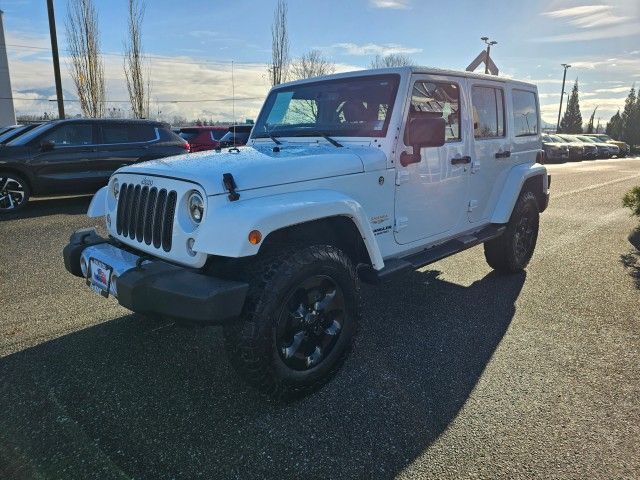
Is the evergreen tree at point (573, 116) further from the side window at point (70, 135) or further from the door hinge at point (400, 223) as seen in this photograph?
the door hinge at point (400, 223)

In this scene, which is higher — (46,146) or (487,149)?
(46,146)

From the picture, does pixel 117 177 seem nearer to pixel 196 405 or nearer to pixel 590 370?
pixel 196 405

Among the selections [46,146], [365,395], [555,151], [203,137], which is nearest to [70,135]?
[46,146]

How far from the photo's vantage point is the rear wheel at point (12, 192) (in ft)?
27.6

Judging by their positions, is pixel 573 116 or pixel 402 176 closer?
pixel 402 176

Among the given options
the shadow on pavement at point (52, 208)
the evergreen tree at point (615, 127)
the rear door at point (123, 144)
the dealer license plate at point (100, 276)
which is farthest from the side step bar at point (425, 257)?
the evergreen tree at point (615, 127)

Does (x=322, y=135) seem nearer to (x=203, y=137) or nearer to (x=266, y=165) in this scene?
(x=266, y=165)

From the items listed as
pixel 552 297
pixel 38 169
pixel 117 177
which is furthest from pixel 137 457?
pixel 38 169

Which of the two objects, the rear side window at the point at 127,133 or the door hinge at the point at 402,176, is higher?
the rear side window at the point at 127,133

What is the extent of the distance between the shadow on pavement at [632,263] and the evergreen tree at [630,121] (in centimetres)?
6405

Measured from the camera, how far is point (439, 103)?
13.1ft

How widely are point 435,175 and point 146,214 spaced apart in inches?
89.2

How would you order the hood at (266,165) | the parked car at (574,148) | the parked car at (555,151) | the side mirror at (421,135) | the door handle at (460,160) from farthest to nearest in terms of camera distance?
the parked car at (574,148)
the parked car at (555,151)
the door handle at (460,160)
the side mirror at (421,135)
the hood at (266,165)

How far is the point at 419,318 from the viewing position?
13.4 ft
